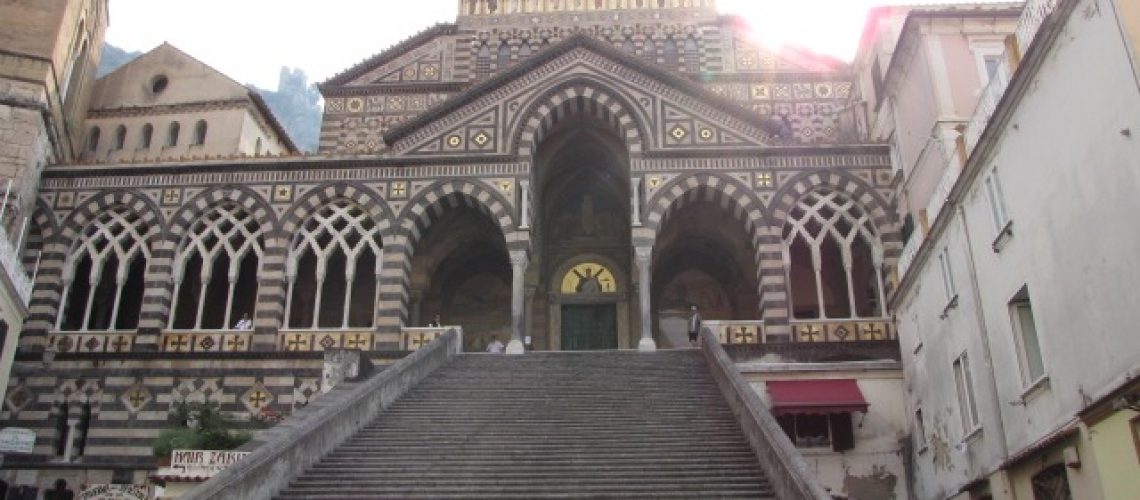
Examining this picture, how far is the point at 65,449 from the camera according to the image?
24266mm

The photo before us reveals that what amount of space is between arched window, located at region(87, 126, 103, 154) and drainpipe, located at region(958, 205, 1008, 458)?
29.1 m

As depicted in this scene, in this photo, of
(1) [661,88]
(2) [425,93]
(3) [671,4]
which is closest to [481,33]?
(2) [425,93]

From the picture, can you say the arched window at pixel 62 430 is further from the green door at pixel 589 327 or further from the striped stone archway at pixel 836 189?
the striped stone archway at pixel 836 189

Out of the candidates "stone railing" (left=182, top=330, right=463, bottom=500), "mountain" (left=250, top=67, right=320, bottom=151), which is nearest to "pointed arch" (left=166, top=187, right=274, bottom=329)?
"stone railing" (left=182, top=330, right=463, bottom=500)

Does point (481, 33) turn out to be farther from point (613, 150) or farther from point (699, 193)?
point (699, 193)

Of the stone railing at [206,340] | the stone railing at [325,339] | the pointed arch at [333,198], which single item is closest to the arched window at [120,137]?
the pointed arch at [333,198]

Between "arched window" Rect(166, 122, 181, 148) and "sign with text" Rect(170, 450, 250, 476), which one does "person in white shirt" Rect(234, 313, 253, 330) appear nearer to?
"sign with text" Rect(170, 450, 250, 476)

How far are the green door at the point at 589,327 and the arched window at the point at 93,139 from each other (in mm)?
17806

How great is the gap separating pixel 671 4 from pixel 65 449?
1004 inches

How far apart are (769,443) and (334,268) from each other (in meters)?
19.8

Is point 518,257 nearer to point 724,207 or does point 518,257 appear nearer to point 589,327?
point 589,327

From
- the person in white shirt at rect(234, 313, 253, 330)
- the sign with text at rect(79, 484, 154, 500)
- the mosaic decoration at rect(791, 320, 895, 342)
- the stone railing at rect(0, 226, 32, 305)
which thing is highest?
the stone railing at rect(0, 226, 32, 305)

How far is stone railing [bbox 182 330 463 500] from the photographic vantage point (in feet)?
40.9

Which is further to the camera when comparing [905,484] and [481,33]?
[481,33]
